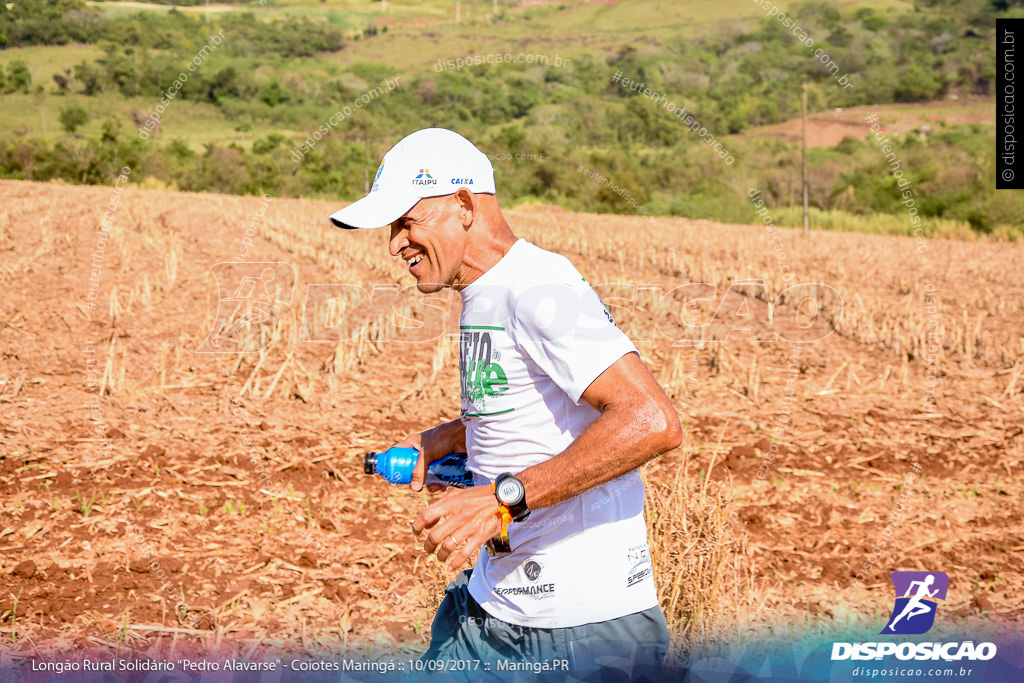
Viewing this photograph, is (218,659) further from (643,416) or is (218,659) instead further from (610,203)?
(610,203)

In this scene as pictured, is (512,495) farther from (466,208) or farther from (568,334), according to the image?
(466,208)

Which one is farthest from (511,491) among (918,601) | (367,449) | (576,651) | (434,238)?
(367,449)

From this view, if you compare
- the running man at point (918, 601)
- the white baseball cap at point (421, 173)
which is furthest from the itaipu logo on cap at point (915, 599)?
the white baseball cap at point (421, 173)

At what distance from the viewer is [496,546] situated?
2217 millimetres

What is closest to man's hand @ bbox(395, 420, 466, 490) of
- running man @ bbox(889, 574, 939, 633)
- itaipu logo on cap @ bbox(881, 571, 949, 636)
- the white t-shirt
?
the white t-shirt

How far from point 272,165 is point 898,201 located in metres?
28.7

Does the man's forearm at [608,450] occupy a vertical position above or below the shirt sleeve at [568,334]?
below

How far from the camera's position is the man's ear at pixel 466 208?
2.29 m

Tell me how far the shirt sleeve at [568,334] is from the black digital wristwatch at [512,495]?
0.23 metres

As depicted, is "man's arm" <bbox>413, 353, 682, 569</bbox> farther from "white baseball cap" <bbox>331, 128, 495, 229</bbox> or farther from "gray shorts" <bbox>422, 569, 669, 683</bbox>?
"white baseball cap" <bbox>331, 128, 495, 229</bbox>

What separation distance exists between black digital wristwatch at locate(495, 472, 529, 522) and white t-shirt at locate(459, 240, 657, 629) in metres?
0.08

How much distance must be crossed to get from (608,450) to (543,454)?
32 centimetres

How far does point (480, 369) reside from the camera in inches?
88.9

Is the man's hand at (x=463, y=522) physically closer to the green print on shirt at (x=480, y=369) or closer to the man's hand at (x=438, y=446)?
the green print on shirt at (x=480, y=369)
